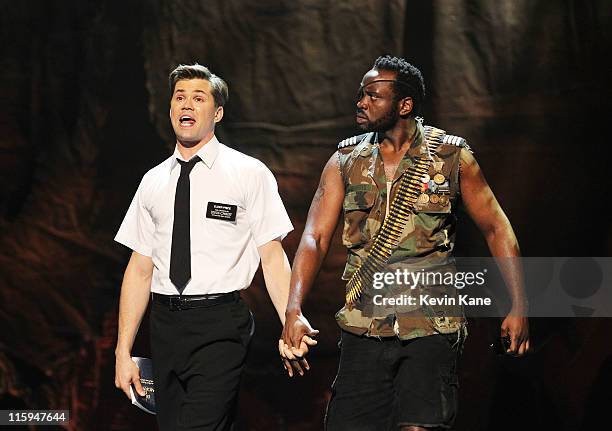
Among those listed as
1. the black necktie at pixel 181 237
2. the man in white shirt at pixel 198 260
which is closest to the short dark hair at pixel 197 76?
the man in white shirt at pixel 198 260

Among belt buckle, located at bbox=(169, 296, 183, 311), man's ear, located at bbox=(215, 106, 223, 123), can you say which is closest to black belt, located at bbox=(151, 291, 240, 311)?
belt buckle, located at bbox=(169, 296, 183, 311)

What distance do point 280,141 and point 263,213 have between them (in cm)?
93

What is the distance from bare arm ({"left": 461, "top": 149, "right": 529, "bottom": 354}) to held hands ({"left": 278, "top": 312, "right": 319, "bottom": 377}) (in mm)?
807

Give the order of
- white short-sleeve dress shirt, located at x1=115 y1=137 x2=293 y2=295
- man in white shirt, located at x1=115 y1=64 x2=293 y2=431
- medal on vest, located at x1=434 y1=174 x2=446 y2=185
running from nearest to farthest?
medal on vest, located at x1=434 y1=174 x2=446 y2=185 → man in white shirt, located at x1=115 y1=64 x2=293 y2=431 → white short-sleeve dress shirt, located at x1=115 y1=137 x2=293 y2=295

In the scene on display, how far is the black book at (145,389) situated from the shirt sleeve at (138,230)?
0.52 m

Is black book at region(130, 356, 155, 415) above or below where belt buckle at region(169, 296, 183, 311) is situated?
below

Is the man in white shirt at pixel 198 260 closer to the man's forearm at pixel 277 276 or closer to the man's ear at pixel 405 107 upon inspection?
the man's forearm at pixel 277 276

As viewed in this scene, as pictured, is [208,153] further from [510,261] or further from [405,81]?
[510,261]

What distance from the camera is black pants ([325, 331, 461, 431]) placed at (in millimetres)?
3867

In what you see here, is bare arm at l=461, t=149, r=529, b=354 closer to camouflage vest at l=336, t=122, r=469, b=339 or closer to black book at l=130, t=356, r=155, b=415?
camouflage vest at l=336, t=122, r=469, b=339

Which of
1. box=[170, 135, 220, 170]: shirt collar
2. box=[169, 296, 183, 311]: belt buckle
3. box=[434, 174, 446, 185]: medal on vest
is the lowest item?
box=[169, 296, 183, 311]: belt buckle

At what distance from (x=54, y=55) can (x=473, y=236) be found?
259 centimetres

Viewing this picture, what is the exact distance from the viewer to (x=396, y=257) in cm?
403

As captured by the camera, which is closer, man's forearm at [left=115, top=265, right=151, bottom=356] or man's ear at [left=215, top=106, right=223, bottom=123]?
man's forearm at [left=115, top=265, right=151, bottom=356]
